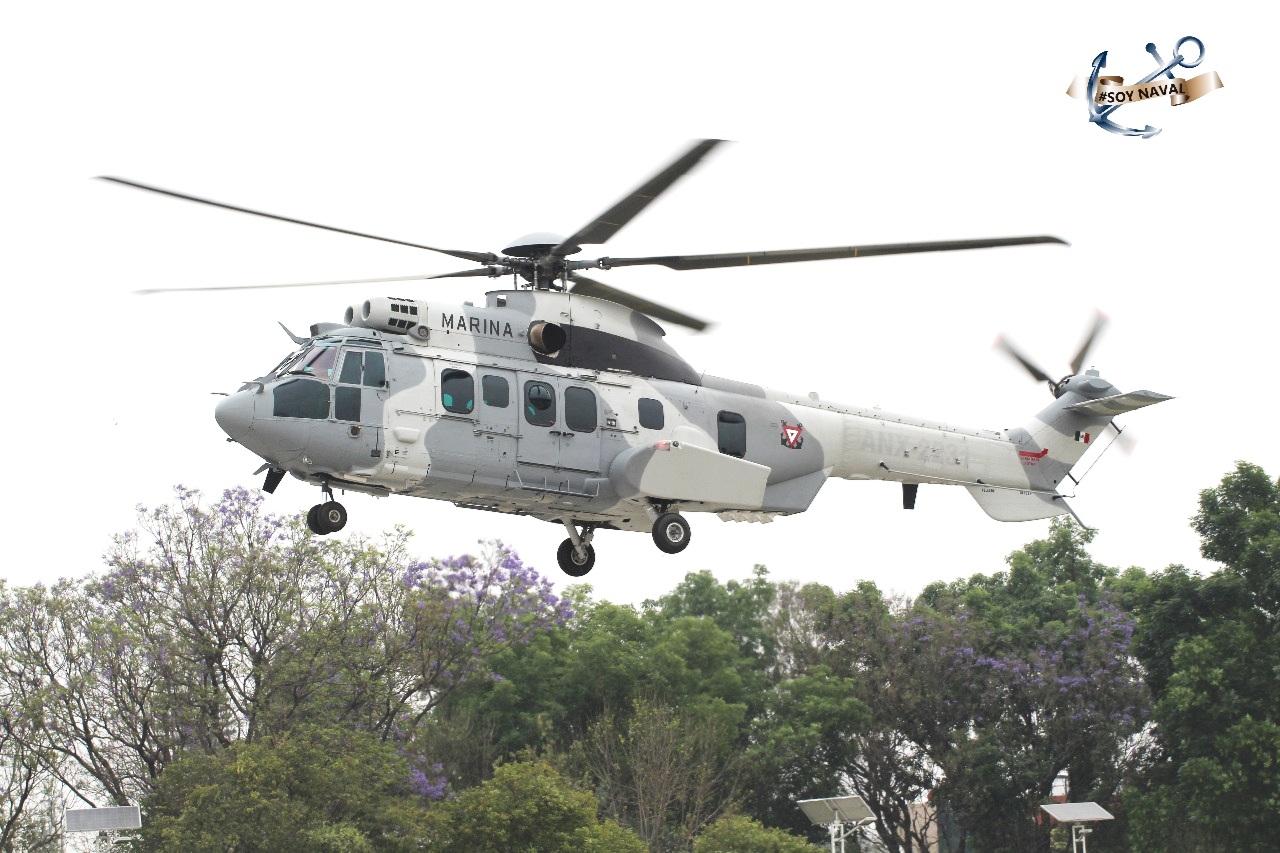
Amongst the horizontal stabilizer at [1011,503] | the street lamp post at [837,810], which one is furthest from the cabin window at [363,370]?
the street lamp post at [837,810]

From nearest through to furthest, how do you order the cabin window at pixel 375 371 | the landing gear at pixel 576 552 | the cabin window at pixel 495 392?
1. the cabin window at pixel 375 371
2. the cabin window at pixel 495 392
3. the landing gear at pixel 576 552

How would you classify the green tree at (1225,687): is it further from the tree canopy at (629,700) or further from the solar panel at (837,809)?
the solar panel at (837,809)

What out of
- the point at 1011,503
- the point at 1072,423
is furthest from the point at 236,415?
the point at 1072,423

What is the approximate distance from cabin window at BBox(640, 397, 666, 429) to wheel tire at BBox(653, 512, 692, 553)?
3.89 feet

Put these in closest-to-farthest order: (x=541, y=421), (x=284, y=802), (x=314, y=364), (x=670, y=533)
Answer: (x=314, y=364) → (x=541, y=421) → (x=670, y=533) → (x=284, y=802)

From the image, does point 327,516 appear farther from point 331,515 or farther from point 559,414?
point 559,414

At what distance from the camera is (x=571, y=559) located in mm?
21828

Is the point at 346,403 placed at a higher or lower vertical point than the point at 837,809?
higher

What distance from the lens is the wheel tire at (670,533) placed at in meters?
20.8

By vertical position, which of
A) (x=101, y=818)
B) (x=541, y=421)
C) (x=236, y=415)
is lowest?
(x=101, y=818)

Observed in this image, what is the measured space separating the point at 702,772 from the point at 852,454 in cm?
2461

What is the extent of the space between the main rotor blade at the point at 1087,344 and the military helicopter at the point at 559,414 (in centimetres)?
484

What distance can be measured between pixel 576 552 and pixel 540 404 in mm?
2753

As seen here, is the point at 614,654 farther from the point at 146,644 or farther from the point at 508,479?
the point at 508,479
